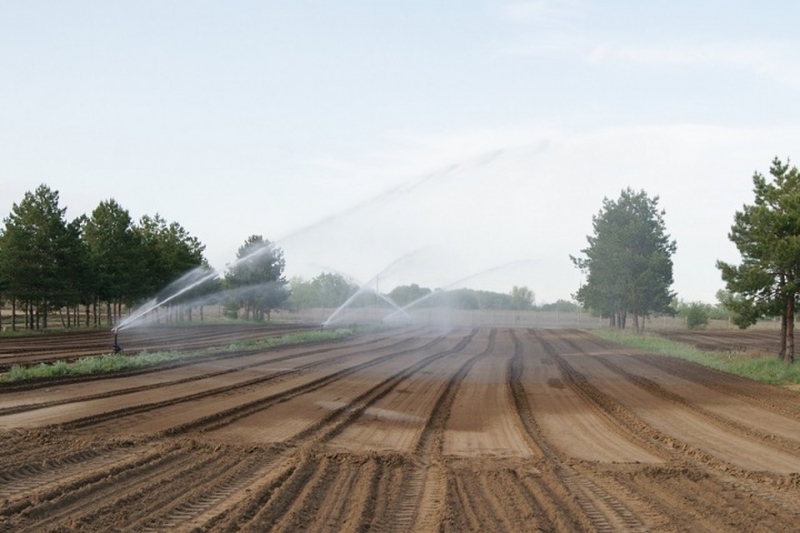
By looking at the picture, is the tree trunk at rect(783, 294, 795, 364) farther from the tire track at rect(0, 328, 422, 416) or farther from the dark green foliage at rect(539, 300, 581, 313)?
the dark green foliage at rect(539, 300, 581, 313)

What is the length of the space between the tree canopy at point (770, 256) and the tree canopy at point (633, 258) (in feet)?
102

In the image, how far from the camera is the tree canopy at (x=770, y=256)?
29.6 m

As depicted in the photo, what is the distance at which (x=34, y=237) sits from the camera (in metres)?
50.2

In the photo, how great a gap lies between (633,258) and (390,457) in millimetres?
57622

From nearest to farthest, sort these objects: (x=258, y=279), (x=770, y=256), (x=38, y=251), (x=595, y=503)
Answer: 1. (x=595, y=503)
2. (x=770, y=256)
3. (x=38, y=251)
4. (x=258, y=279)

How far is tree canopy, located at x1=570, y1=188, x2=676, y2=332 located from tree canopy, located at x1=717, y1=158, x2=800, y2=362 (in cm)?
3122

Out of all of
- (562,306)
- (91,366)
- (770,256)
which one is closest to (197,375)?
(91,366)

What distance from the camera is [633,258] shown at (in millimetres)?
65562

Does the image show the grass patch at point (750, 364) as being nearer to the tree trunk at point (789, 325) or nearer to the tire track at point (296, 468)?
the tree trunk at point (789, 325)

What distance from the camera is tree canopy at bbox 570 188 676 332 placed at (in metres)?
64.7

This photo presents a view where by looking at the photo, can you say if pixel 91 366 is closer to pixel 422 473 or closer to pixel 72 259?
pixel 422 473

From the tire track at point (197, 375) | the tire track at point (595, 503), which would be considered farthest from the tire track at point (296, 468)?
the tire track at point (197, 375)

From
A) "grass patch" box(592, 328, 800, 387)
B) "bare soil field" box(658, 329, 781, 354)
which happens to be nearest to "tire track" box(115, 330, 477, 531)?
"grass patch" box(592, 328, 800, 387)

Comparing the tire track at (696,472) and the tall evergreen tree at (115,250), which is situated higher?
the tall evergreen tree at (115,250)
